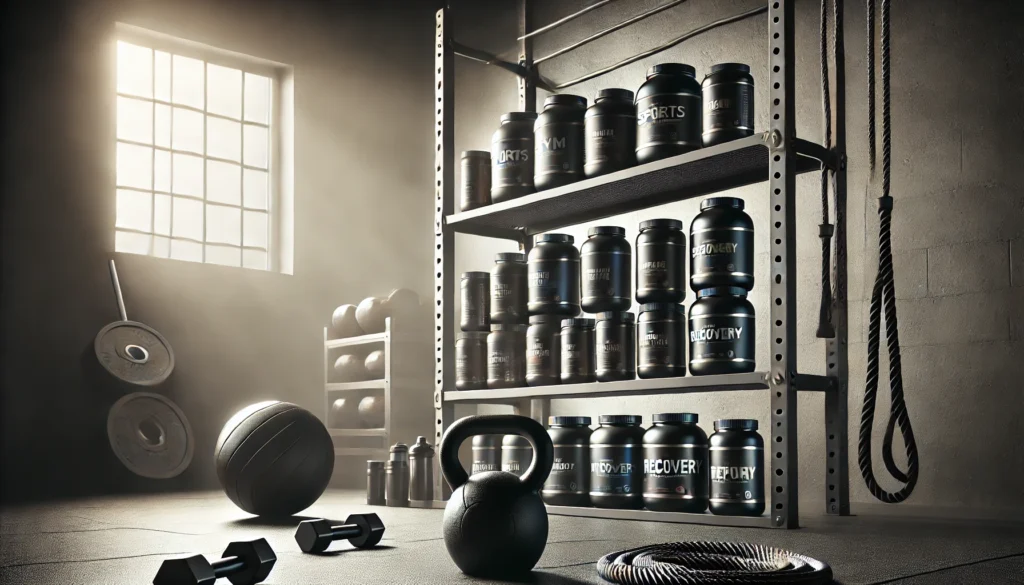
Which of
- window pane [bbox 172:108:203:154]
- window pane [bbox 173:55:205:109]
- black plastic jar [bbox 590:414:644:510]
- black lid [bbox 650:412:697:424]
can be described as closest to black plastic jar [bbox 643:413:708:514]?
black lid [bbox 650:412:697:424]

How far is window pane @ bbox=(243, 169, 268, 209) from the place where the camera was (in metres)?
6.89

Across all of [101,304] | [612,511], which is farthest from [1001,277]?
[101,304]

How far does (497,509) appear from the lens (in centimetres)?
178

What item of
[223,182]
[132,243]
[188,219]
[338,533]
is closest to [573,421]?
[338,533]

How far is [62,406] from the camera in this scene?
5.64 metres

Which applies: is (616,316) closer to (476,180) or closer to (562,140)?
(562,140)

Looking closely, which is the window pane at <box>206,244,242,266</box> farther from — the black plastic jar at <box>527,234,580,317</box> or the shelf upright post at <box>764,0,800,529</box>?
the shelf upright post at <box>764,0,800,529</box>

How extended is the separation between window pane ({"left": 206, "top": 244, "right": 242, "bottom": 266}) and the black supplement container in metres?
3.20

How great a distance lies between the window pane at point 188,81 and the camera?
6586 millimetres

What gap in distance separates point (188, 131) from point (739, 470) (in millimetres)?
4959

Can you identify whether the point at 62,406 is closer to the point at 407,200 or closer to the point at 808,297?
the point at 407,200

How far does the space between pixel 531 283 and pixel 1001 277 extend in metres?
1.73

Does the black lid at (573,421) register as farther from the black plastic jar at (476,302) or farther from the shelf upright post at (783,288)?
the shelf upright post at (783,288)

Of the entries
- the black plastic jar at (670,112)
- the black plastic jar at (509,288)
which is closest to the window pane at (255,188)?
the black plastic jar at (509,288)
